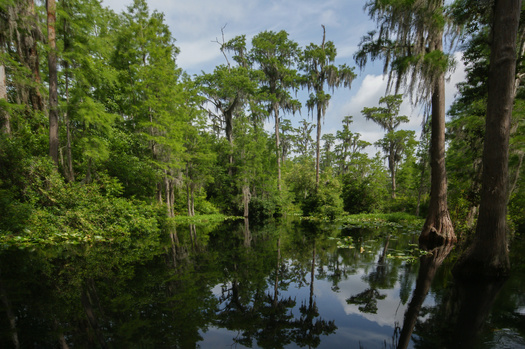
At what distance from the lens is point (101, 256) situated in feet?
23.6

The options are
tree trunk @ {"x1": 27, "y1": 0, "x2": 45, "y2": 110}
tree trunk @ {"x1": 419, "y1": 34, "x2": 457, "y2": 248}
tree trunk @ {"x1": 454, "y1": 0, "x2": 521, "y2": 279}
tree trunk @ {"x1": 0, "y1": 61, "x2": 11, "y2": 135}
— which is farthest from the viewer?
tree trunk @ {"x1": 27, "y1": 0, "x2": 45, "y2": 110}

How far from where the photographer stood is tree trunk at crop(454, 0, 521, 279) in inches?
203

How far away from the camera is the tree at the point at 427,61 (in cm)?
738

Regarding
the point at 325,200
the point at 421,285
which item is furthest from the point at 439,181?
the point at 325,200

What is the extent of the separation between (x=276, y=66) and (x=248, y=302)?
22.4 m

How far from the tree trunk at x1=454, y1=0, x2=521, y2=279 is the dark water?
1.87ft

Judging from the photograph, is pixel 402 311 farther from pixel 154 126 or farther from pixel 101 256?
pixel 154 126

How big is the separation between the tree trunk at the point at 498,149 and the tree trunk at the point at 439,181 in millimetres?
2958

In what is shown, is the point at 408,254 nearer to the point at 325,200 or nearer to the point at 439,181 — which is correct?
the point at 439,181

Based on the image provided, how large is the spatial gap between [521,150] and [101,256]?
47.2 feet

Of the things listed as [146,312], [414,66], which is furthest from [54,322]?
[414,66]

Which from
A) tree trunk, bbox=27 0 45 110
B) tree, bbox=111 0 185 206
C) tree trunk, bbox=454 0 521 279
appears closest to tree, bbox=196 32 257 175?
tree, bbox=111 0 185 206

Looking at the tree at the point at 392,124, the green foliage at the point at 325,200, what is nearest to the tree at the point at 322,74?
the green foliage at the point at 325,200

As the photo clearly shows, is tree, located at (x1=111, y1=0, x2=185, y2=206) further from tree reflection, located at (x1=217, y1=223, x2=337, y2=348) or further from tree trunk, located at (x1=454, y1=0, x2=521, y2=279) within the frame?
tree trunk, located at (x1=454, y1=0, x2=521, y2=279)
